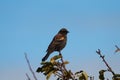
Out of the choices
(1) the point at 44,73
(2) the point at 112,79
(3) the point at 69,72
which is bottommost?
(2) the point at 112,79

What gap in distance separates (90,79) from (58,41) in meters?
8.18

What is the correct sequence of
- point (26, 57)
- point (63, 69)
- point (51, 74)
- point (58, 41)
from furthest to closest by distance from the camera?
point (58, 41) < point (51, 74) < point (63, 69) < point (26, 57)

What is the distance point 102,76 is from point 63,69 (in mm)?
566

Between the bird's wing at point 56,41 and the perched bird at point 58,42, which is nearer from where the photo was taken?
the perched bird at point 58,42

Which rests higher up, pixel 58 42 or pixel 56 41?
pixel 56 41

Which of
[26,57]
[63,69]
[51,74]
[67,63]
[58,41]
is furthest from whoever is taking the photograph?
[58,41]

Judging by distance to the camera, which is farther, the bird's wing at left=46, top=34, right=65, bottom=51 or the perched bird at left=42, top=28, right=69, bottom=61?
the bird's wing at left=46, top=34, right=65, bottom=51

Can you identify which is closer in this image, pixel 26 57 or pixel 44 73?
pixel 26 57

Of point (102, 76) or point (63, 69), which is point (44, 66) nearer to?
point (63, 69)

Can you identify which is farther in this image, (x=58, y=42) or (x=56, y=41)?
(x=56, y=41)

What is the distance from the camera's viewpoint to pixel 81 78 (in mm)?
4242

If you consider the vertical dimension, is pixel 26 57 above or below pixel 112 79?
above

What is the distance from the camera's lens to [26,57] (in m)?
3.90

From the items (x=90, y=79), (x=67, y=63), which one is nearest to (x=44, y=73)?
(x=67, y=63)
